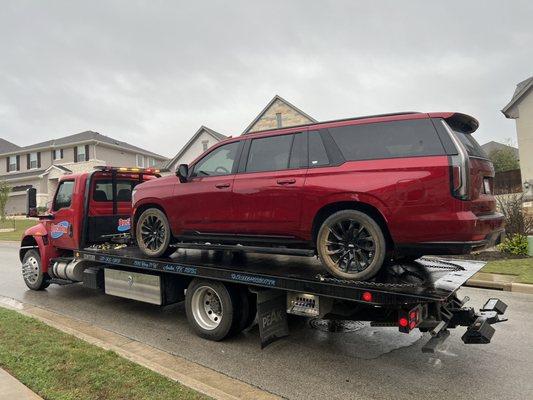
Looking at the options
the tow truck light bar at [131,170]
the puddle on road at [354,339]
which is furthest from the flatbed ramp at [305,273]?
the tow truck light bar at [131,170]

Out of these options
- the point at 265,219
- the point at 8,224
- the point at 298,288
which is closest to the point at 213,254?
the point at 265,219

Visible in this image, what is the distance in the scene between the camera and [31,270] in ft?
27.2

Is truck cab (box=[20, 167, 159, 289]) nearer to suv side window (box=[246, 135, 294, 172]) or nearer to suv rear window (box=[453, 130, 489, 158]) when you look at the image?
suv side window (box=[246, 135, 294, 172])

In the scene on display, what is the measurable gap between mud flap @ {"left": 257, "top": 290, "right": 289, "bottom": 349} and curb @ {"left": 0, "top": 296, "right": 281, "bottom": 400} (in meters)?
0.72

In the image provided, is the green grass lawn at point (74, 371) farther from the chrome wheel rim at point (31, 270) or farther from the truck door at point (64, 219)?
the chrome wheel rim at point (31, 270)

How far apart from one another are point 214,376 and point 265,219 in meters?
1.71

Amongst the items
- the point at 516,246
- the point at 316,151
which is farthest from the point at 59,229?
the point at 516,246

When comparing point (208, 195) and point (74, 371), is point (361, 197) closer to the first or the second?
point (208, 195)

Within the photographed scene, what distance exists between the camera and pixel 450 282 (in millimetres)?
4316

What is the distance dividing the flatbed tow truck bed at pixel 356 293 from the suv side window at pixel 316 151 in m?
1.19

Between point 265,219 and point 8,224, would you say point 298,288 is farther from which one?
point 8,224

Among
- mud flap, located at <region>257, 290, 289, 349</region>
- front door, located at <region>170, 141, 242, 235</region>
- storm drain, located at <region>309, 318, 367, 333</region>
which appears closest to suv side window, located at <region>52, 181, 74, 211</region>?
front door, located at <region>170, 141, 242, 235</region>

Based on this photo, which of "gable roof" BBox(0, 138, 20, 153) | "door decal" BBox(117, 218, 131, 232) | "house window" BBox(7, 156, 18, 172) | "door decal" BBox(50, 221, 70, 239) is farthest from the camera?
"gable roof" BBox(0, 138, 20, 153)

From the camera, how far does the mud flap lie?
15.6 ft
